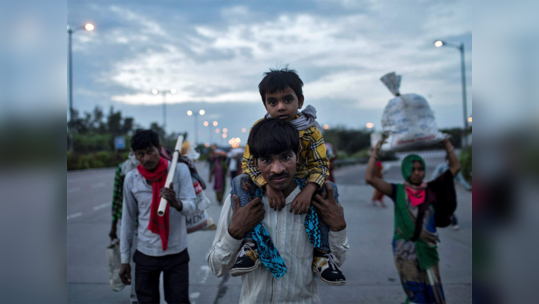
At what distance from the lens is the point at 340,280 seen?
5.39 ft

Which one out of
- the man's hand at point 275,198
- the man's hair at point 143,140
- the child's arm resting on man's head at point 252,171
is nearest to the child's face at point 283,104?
the child's arm resting on man's head at point 252,171

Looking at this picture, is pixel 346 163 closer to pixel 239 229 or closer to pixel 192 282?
pixel 192 282

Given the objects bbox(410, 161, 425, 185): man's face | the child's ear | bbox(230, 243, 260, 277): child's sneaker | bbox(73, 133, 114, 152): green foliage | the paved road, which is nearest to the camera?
bbox(230, 243, 260, 277): child's sneaker

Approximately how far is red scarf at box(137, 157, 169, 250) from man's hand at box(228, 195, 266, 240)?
1.49 meters

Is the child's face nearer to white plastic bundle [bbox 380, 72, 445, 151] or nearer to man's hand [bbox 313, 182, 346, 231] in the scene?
man's hand [bbox 313, 182, 346, 231]

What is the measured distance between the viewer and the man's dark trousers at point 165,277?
3.00 meters

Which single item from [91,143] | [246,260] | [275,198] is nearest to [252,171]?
[275,198]

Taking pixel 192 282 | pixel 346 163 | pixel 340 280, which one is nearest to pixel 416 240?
pixel 340 280

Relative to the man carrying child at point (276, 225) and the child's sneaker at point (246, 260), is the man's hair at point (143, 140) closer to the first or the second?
the man carrying child at point (276, 225)

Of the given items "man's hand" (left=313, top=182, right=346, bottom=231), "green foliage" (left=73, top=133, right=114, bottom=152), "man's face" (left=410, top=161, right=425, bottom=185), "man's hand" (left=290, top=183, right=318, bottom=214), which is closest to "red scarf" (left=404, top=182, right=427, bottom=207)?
"man's face" (left=410, top=161, right=425, bottom=185)

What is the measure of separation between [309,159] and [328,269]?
54cm

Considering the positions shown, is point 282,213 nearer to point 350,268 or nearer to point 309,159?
point 309,159

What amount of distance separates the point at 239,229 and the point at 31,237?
2.63 ft

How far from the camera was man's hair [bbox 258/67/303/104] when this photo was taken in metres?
1.83
